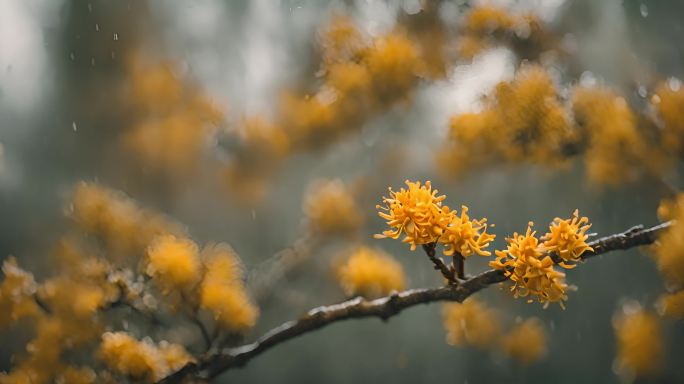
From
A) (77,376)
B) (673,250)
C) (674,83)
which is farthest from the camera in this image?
(674,83)

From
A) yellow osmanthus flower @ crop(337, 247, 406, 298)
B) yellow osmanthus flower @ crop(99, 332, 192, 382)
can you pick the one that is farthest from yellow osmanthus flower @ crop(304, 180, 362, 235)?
yellow osmanthus flower @ crop(99, 332, 192, 382)

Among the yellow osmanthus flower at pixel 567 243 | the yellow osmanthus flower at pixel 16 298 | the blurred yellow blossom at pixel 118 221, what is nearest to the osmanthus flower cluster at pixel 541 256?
the yellow osmanthus flower at pixel 567 243

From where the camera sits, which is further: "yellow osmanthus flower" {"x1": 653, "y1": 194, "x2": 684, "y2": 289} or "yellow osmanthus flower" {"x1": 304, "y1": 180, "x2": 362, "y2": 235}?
"yellow osmanthus flower" {"x1": 304, "y1": 180, "x2": 362, "y2": 235}

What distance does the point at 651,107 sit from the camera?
100 centimetres

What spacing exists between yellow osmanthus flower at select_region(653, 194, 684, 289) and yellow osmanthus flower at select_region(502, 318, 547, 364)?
0.90 feet

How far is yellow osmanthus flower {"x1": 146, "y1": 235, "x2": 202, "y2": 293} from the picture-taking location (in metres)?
0.88

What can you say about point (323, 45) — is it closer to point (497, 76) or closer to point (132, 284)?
point (497, 76)

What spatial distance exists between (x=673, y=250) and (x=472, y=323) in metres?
0.39

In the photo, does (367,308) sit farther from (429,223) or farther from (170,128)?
(170,128)

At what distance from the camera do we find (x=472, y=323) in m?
1.08

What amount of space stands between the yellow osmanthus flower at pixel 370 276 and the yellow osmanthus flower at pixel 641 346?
37cm

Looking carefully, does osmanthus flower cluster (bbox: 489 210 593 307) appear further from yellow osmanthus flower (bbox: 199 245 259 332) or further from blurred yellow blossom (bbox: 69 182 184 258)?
blurred yellow blossom (bbox: 69 182 184 258)

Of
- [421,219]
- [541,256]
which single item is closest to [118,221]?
[421,219]

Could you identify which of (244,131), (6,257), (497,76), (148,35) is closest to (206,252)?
(244,131)
